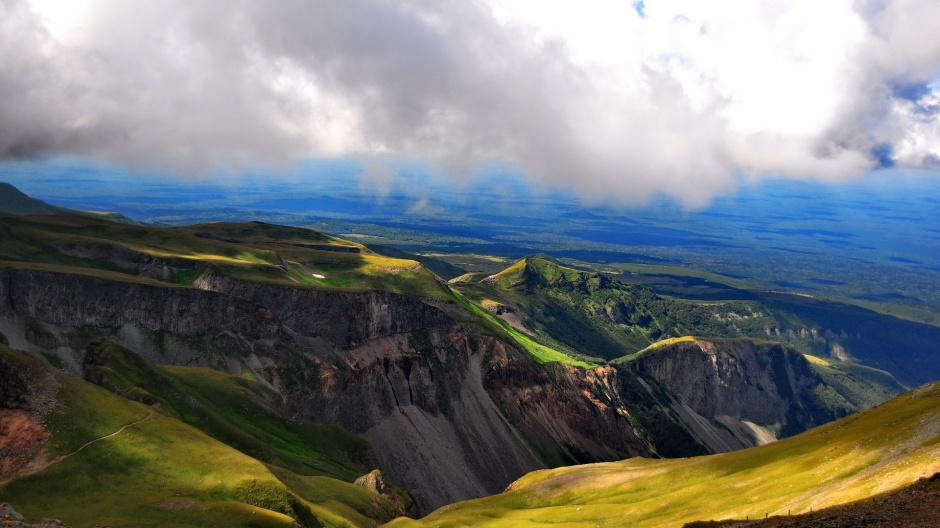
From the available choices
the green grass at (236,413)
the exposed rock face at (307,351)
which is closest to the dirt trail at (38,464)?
the green grass at (236,413)

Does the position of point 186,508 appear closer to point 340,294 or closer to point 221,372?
point 221,372

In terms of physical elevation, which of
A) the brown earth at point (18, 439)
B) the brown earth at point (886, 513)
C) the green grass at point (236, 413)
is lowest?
the green grass at point (236, 413)

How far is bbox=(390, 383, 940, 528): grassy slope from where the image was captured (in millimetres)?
56781

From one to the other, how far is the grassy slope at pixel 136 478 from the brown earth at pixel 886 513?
49.9 metres

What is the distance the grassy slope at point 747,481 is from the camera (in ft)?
186

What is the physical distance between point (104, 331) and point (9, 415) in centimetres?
9671

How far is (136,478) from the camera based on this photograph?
70.9 metres

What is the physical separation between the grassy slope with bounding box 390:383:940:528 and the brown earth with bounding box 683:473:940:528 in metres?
5.07

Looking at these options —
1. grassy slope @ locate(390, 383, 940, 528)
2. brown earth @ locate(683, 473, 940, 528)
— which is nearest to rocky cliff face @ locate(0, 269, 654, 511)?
grassy slope @ locate(390, 383, 940, 528)

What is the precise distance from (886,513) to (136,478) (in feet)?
226

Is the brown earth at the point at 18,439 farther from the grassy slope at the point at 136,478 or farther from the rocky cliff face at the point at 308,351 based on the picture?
the rocky cliff face at the point at 308,351

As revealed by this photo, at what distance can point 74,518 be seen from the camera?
61.2 metres

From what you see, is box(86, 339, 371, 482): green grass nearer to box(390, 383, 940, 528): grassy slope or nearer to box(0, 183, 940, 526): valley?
box(0, 183, 940, 526): valley

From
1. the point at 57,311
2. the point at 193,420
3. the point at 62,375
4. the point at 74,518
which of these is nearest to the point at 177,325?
the point at 57,311
